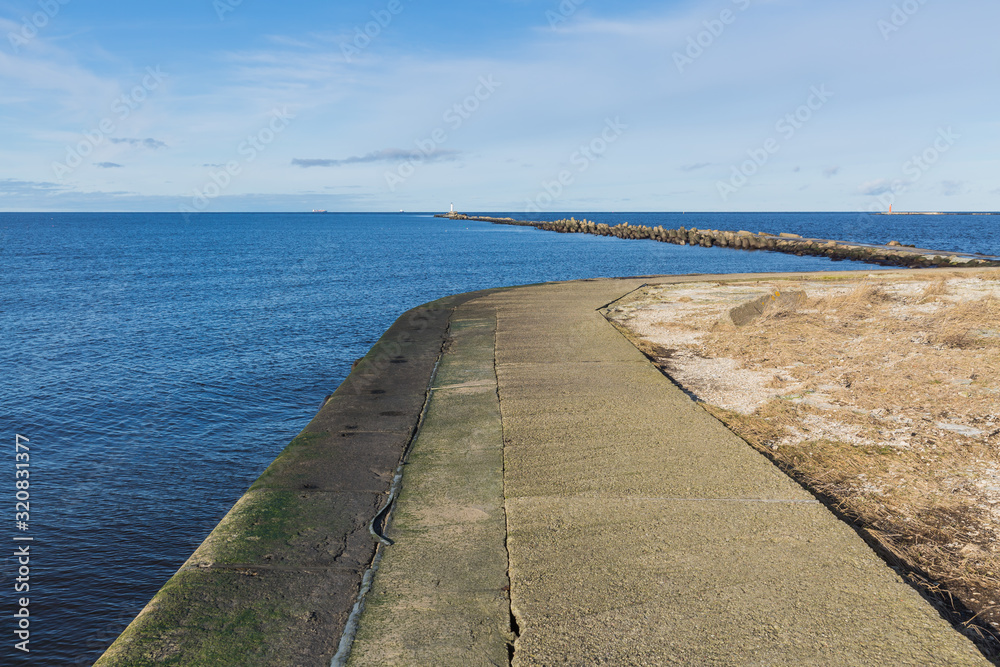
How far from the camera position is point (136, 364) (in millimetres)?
13016

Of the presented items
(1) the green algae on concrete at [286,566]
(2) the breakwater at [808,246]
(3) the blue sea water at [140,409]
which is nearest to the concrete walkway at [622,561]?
(1) the green algae on concrete at [286,566]

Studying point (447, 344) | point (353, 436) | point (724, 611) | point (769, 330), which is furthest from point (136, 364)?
point (724, 611)

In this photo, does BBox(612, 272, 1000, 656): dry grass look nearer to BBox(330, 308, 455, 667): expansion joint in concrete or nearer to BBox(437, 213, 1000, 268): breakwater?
BBox(330, 308, 455, 667): expansion joint in concrete

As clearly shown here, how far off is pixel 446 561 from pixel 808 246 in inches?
1588

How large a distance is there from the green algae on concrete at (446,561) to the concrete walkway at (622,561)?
0.01 metres

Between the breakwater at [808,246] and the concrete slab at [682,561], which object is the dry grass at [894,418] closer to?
the concrete slab at [682,561]

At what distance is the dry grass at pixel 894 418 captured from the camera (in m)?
3.56

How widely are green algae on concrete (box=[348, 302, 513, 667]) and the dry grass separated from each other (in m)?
2.19

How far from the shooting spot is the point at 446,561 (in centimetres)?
342

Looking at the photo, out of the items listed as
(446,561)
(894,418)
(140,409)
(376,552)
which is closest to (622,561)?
(446,561)

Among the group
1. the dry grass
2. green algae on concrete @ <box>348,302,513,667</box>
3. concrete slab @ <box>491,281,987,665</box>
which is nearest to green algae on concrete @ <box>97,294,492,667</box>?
green algae on concrete @ <box>348,302,513,667</box>

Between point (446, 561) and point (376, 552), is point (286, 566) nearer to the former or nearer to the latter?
point (376, 552)

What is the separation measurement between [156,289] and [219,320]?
11.2 metres

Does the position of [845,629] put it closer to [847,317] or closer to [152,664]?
[152,664]
